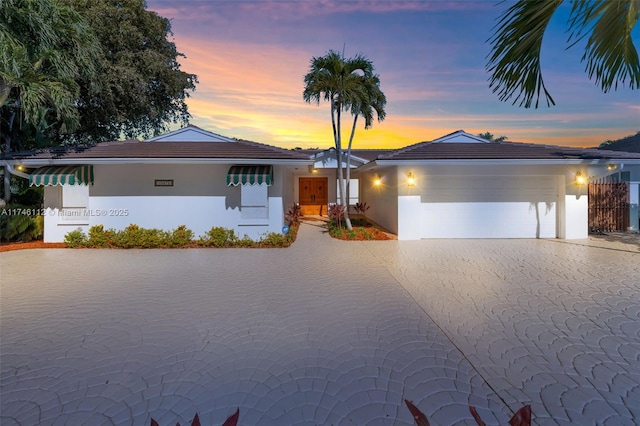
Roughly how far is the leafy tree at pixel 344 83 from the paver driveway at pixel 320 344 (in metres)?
9.50

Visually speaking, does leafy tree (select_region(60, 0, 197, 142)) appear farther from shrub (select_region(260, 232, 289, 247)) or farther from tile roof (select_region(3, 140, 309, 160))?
shrub (select_region(260, 232, 289, 247))

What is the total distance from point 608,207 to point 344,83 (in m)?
16.2

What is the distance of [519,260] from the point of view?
11.0 meters

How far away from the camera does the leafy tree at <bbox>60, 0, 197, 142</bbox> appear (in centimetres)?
1927

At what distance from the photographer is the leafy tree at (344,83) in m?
15.3

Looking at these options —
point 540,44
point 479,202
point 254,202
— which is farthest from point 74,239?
point 479,202

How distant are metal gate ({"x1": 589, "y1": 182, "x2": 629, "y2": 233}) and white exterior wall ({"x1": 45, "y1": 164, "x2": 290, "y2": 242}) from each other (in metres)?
17.5

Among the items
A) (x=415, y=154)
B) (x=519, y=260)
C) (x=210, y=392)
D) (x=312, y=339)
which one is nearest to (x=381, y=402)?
(x=312, y=339)

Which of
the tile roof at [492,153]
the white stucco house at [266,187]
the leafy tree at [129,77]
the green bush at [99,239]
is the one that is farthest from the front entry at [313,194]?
the green bush at [99,239]

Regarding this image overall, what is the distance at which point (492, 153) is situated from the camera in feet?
49.2

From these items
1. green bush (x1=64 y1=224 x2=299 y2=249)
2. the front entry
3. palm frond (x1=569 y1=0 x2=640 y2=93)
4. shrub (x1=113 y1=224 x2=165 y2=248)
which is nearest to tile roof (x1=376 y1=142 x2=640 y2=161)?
green bush (x1=64 y1=224 x2=299 y2=249)

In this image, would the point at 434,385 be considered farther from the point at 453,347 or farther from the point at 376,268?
the point at 376,268

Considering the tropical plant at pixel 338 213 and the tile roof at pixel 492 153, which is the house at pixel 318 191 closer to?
the tropical plant at pixel 338 213

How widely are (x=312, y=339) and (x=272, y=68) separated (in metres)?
15.2
